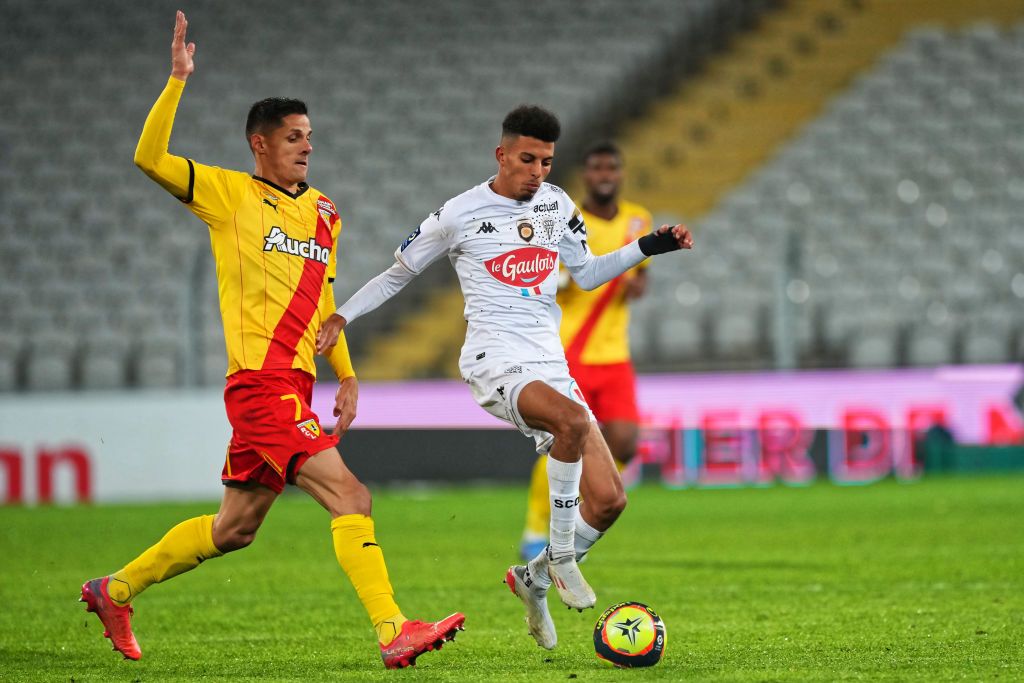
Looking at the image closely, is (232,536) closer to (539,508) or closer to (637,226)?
(539,508)

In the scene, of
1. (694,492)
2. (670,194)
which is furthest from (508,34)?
(694,492)

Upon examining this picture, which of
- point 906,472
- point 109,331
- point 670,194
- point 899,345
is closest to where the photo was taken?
point 906,472

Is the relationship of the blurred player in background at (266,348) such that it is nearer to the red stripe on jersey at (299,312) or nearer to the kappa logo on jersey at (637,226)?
the red stripe on jersey at (299,312)

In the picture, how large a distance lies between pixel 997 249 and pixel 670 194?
419cm

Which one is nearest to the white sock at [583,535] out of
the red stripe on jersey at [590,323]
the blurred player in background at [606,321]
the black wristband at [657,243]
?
the black wristband at [657,243]

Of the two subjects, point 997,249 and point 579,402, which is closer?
point 579,402

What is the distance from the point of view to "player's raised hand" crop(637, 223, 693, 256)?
18.8ft

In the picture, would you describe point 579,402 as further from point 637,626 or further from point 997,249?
point 997,249

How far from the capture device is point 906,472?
583 inches

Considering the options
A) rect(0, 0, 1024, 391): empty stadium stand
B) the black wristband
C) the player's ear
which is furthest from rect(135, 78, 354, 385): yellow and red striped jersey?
rect(0, 0, 1024, 391): empty stadium stand

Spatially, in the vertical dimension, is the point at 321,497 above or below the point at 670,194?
below

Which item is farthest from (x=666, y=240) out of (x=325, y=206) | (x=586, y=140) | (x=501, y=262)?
(x=586, y=140)

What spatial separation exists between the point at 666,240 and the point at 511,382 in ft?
2.61

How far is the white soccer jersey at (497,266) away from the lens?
5910mm
